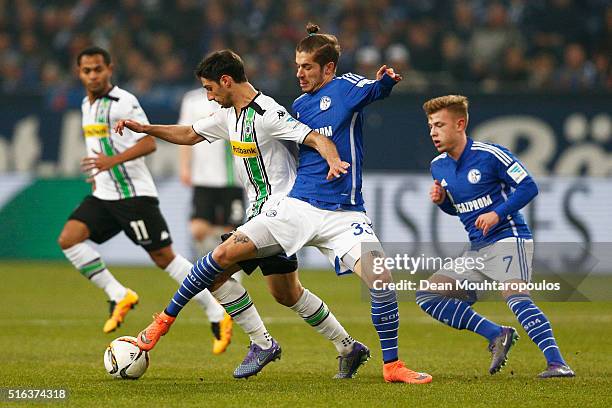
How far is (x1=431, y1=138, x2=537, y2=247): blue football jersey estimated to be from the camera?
7035 millimetres

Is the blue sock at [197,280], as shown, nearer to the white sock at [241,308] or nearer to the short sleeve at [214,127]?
the white sock at [241,308]

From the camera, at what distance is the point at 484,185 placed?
709 cm

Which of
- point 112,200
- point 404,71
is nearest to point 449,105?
point 112,200

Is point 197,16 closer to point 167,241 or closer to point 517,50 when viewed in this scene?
point 517,50

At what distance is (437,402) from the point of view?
5934 mm

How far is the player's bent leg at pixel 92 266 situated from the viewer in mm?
9211

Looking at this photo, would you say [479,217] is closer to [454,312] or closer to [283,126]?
[454,312]

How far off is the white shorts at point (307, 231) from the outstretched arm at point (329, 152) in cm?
32

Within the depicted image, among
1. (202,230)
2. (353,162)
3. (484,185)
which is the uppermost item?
(353,162)

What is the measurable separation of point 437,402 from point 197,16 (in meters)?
13.8

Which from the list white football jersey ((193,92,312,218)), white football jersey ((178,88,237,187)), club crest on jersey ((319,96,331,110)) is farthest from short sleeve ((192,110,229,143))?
white football jersey ((178,88,237,187))

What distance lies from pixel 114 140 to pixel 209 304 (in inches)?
62.9

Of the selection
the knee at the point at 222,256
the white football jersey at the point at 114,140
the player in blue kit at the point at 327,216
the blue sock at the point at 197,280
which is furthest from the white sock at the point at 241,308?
the white football jersey at the point at 114,140

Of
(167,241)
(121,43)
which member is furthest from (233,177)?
(121,43)
